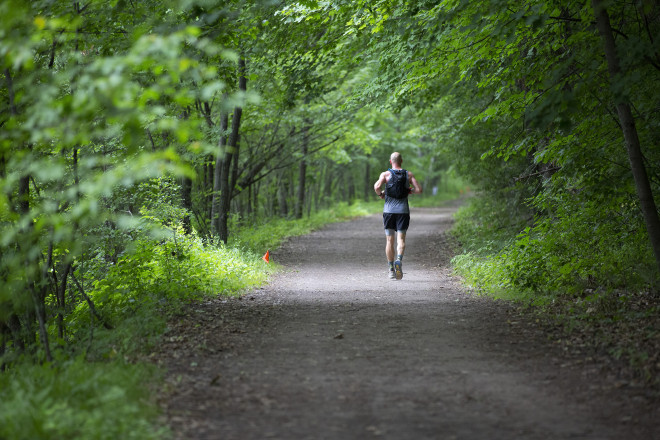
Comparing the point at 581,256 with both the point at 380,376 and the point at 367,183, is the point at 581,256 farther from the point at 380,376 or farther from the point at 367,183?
the point at 367,183

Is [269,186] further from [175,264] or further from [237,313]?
[237,313]

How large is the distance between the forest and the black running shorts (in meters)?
1.60

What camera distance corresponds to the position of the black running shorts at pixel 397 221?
39.4 feet

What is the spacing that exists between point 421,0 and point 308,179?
22188mm

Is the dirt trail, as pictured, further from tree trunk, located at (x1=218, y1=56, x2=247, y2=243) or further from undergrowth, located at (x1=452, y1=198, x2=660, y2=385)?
tree trunk, located at (x1=218, y1=56, x2=247, y2=243)

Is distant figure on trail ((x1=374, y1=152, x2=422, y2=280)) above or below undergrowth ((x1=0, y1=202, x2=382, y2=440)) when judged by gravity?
above

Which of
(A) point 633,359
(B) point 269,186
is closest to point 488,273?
(A) point 633,359

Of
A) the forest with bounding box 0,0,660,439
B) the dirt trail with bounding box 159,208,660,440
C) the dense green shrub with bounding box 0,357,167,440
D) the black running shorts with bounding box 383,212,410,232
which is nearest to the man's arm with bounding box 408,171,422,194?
the black running shorts with bounding box 383,212,410,232

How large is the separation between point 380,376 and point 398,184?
6.43 m

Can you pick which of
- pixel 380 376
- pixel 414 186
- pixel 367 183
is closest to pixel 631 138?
pixel 380 376

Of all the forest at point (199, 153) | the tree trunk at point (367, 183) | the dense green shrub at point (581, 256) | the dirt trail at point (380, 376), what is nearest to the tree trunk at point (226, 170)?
the forest at point (199, 153)

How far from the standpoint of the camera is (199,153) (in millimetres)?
7273

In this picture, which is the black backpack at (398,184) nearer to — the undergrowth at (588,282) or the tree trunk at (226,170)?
the undergrowth at (588,282)

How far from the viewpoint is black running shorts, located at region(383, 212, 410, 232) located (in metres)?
12.0
